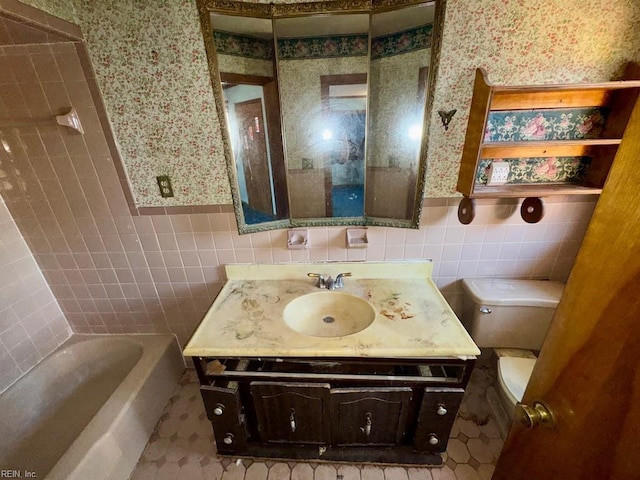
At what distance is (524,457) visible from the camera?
0.69 meters

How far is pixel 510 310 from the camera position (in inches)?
53.0

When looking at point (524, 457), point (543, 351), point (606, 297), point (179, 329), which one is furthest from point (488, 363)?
point (179, 329)

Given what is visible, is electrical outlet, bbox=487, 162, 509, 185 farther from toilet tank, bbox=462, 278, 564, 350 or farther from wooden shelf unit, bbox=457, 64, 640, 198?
toilet tank, bbox=462, 278, 564, 350

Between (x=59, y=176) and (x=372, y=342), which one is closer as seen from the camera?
(x=372, y=342)

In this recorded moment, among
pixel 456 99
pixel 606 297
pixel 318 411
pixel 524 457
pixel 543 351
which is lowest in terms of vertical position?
pixel 318 411

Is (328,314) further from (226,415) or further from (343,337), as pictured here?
(226,415)

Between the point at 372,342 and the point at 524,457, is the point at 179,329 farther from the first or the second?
the point at 524,457

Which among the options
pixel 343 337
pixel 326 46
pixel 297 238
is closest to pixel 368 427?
pixel 343 337

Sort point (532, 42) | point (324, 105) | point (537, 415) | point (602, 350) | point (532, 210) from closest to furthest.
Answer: point (602, 350) < point (537, 415) < point (532, 42) < point (324, 105) < point (532, 210)

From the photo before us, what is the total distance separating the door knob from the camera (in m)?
0.60

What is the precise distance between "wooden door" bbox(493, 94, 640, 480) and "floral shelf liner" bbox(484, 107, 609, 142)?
790 mm

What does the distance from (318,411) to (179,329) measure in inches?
41.8

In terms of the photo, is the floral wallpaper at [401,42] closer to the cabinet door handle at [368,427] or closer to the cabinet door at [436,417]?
the cabinet door at [436,417]

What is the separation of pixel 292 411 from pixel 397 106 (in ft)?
4.67
